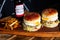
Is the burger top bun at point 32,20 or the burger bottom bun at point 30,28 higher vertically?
the burger top bun at point 32,20

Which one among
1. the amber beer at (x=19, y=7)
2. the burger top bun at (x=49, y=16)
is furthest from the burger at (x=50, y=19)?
the amber beer at (x=19, y=7)

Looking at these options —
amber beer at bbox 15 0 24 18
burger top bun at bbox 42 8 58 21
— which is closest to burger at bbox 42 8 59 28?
burger top bun at bbox 42 8 58 21

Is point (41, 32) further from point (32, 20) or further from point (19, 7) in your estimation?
point (19, 7)

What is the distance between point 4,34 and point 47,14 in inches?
11.3

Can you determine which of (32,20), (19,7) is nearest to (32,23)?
(32,20)

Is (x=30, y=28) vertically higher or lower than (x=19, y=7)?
lower

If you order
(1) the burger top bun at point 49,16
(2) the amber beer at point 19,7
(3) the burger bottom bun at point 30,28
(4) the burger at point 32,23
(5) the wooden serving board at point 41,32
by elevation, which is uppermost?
(2) the amber beer at point 19,7

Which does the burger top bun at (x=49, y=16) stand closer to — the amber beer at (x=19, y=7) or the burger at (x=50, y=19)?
the burger at (x=50, y=19)

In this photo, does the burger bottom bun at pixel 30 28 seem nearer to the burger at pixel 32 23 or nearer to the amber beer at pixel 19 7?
the burger at pixel 32 23

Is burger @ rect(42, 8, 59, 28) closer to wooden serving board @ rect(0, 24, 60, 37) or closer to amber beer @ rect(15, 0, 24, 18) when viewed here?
wooden serving board @ rect(0, 24, 60, 37)

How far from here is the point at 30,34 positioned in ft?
3.23

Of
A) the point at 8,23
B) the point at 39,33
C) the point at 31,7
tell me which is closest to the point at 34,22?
the point at 39,33

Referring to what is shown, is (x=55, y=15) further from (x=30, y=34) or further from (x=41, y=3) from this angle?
(x=41, y=3)

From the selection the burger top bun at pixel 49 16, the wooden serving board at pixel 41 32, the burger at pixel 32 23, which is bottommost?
the wooden serving board at pixel 41 32
